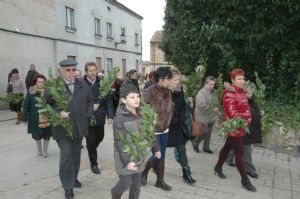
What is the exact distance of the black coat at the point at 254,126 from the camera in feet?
17.7

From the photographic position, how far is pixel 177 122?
198 inches

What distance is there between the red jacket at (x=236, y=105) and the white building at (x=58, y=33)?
39.7ft

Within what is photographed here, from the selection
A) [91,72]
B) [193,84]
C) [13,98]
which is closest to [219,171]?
[193,84]

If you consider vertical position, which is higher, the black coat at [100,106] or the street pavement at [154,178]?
the black coat at [100,106]

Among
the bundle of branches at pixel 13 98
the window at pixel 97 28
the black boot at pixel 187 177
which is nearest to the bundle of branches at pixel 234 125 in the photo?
the black boot at pixel 187 177

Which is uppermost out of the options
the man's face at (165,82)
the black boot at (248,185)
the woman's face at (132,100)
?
the man's face at (165,82)

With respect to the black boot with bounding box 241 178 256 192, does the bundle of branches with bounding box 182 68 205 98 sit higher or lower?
higher

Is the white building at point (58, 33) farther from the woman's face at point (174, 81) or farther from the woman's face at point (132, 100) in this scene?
the woman's face at point (132, 100)

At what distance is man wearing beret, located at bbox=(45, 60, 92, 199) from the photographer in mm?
4430

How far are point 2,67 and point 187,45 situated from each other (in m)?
8.58

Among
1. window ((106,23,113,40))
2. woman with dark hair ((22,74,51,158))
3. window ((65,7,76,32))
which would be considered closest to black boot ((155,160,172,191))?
woman with dark hair ((22,74,51,158))

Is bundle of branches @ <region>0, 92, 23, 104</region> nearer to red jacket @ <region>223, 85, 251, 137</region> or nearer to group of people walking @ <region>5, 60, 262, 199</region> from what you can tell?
group of people walking @ <region>5, 60, 262, 199</region>

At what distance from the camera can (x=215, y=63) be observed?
34.9 feet

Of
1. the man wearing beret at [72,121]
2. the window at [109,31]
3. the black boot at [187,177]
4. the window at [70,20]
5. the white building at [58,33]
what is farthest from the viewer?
the window at [109,31]
